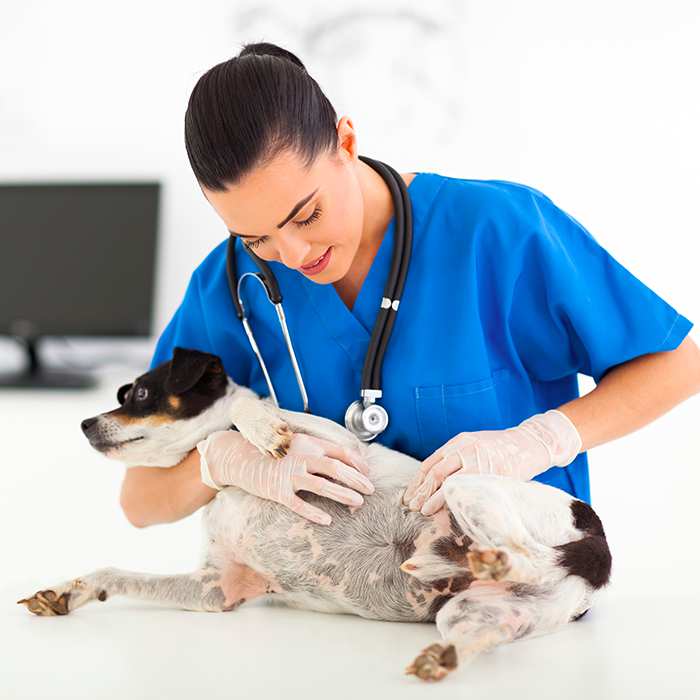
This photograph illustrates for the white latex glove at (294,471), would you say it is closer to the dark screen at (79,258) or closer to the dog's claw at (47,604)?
the dog's claw at (47,604)

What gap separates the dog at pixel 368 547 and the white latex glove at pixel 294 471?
0.06 feet

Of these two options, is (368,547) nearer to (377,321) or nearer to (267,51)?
(377,321)

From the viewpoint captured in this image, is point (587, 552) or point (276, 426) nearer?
point (587, 552)

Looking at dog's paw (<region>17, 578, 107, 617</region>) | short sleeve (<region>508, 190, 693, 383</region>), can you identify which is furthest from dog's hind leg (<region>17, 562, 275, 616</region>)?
short sleeve (<region>508, 190, 693, 383</region>)

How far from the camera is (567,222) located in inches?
60.1

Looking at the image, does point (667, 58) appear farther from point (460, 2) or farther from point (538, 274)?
point (538, 274)

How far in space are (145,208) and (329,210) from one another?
2.69m

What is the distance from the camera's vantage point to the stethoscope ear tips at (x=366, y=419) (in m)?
1.44

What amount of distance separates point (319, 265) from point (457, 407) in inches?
12.5

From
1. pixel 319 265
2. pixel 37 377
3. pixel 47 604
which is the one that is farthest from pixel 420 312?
pixel 37 377

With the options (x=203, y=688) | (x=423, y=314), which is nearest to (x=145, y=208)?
(x=423, y=314)

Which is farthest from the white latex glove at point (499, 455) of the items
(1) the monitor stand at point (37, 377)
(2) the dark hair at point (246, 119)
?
(1) the monitor stand at point (37, 377)

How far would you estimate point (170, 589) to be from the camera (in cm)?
141

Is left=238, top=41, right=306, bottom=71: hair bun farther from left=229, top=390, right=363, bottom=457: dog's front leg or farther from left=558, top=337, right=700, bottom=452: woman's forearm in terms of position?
left=558, top=337, right=700, bottom=452: woman's forearm
